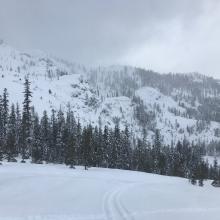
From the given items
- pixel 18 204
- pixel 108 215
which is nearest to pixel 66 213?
pixel 108 215

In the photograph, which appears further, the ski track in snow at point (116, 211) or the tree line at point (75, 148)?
the tree line at point (75, 148)

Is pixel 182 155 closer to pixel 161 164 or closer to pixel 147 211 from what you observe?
pixel 161 164

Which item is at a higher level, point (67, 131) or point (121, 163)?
point (67, 131)

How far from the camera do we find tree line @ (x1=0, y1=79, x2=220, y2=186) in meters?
78.3

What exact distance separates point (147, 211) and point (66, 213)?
541cm

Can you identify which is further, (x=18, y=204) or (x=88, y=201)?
(x=88, y=201)

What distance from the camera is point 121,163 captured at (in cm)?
10594

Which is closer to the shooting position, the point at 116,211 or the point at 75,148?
the point at 116,211

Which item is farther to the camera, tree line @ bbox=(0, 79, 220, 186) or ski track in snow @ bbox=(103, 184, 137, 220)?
tree line @ bbox=(0, 79, 220, 186)

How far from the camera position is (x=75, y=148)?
270 feet

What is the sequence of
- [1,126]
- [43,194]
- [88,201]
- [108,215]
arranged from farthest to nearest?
[1,126] → [43,194] → [88,201] → [108,215]

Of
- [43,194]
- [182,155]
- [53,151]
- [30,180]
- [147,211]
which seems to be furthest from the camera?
[182,155]

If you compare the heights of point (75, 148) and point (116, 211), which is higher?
point (75, 148)

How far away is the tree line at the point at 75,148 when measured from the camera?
257ft
